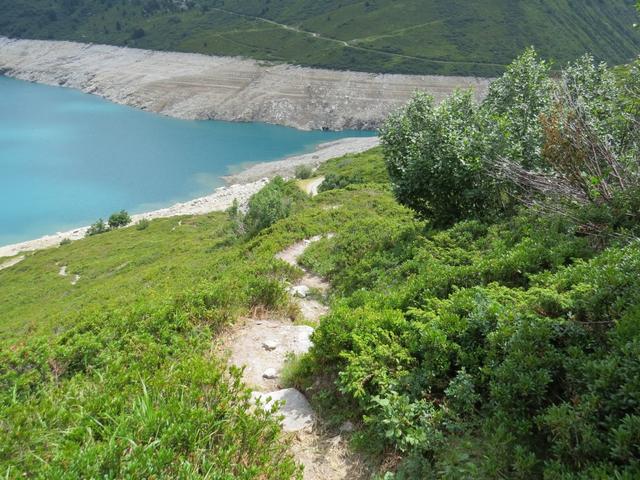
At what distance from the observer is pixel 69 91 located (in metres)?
128

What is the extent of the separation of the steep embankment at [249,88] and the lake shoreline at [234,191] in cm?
1867

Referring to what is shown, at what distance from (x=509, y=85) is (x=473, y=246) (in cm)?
742

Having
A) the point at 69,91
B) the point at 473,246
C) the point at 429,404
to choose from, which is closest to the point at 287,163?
the point at 473,246

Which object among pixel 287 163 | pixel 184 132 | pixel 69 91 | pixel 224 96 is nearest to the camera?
pixel 287 163

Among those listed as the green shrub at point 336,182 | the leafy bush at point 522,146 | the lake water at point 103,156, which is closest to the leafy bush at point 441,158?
the leafy bush at point 522,146

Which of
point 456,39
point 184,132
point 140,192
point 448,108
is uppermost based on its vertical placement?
point 456,39

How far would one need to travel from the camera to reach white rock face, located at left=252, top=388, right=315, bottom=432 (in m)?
5.75

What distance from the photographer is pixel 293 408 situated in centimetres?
610

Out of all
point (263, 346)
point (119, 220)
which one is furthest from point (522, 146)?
point (119, 220)

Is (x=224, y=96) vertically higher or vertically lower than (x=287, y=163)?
higher

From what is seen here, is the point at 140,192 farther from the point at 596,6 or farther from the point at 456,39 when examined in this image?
the point at 596,6

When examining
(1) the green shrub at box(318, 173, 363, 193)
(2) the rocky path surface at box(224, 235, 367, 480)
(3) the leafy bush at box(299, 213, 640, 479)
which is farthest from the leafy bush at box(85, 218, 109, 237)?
(3) the leafy bush at box(299, 213, 640, 479)

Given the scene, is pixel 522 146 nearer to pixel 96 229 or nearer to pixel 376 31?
pixel 96 229

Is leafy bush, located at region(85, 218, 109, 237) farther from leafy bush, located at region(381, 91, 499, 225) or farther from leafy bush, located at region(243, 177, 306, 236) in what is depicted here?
leafy bush, located at region(381, 91, 499, 225)
